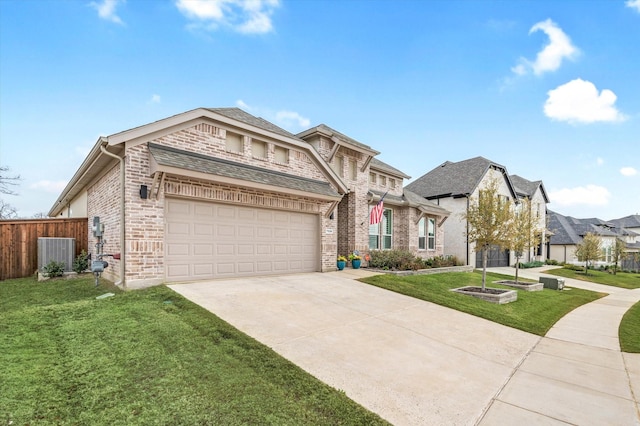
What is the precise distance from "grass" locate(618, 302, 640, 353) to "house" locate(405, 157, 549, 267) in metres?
10.3

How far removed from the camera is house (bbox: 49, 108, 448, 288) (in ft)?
25.8

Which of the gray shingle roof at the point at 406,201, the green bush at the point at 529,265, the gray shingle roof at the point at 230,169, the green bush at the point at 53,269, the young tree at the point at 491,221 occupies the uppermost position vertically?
the gray shingle roof at the point at 230,169

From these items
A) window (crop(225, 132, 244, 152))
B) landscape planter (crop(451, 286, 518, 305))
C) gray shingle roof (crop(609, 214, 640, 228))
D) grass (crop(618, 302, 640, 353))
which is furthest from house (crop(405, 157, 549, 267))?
gray shingle roof (crop(609, 214, 640, 228))

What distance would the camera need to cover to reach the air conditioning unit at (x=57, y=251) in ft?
32.7

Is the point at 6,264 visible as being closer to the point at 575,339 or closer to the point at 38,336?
the point at 38,336

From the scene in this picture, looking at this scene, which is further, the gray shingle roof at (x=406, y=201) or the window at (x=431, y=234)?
the window at (x=431, y=234)

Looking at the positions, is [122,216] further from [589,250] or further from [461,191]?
[589,250]

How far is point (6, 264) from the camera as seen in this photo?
1022 centimetres

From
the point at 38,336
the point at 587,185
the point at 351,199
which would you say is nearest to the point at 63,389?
the point at 38,336

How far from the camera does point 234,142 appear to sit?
10188 millimetres

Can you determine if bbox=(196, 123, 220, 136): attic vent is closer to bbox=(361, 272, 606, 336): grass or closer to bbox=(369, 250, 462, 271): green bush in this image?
bbox=(361, 272, 606, 336): grass

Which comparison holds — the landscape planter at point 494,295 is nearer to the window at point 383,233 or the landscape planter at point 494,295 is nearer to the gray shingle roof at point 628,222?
the window at point 383,233

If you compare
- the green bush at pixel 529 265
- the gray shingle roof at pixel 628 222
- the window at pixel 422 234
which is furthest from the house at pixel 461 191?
the gray shingle roof at pixel 628 222

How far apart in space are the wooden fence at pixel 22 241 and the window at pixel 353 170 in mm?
11953
